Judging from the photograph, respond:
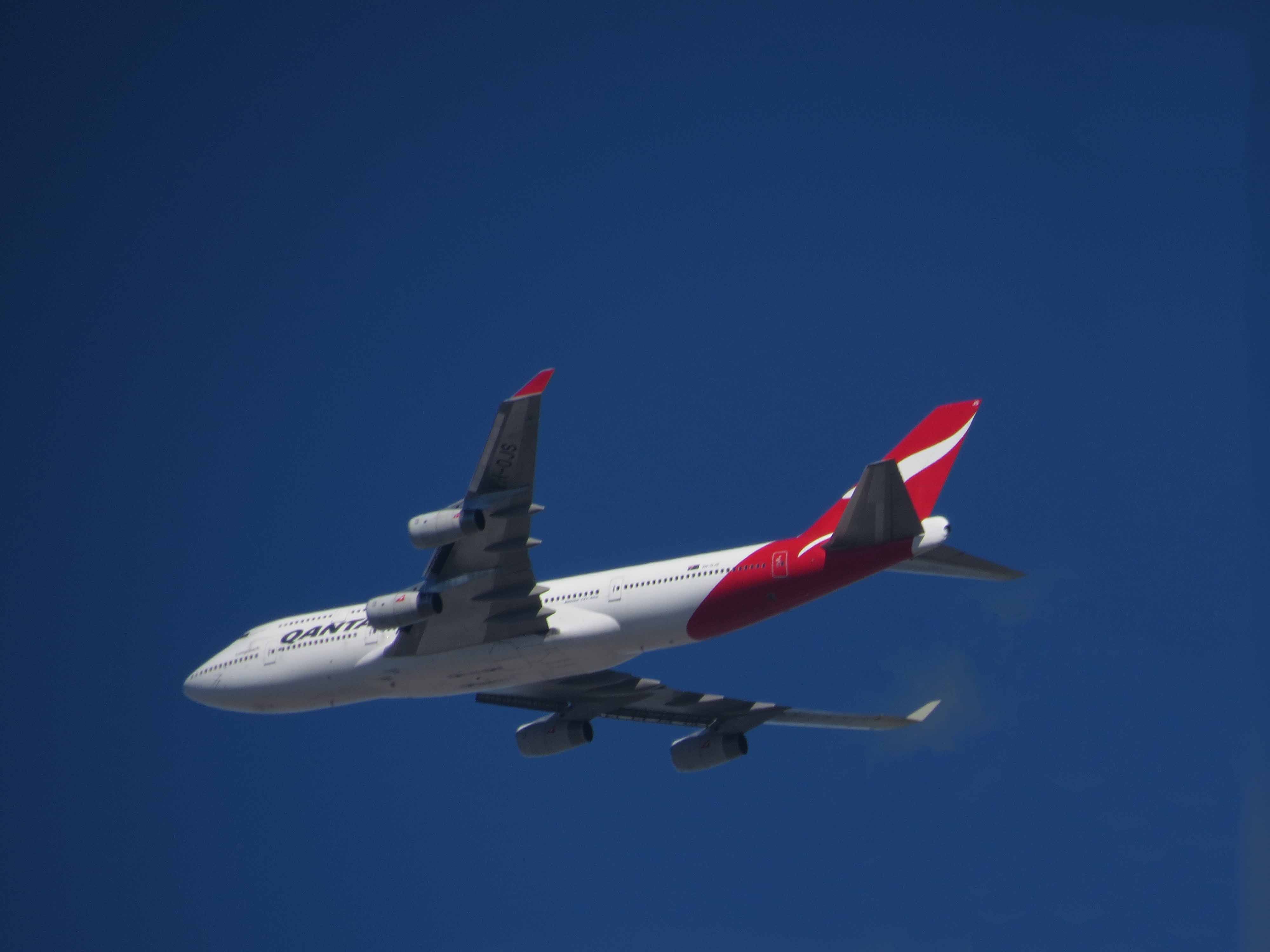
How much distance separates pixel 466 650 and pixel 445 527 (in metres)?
4.85

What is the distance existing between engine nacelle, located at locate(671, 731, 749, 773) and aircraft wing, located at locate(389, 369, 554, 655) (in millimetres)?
9177

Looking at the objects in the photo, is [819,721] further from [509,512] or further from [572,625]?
[509,512]

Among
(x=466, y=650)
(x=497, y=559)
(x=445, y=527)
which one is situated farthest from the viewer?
(x=466, y=650)

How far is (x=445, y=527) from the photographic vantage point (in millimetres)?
32125

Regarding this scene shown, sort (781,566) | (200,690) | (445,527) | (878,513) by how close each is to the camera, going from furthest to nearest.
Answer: (200,690), (781,566), (445,527), (878,513)

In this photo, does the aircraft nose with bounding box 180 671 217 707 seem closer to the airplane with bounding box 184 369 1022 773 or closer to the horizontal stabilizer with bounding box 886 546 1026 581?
the airplane with bounding box 184 369 1022 773

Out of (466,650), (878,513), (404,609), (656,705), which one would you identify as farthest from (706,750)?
(878,513)

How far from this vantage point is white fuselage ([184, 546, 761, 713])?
112ft

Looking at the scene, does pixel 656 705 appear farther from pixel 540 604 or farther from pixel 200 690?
pixel 200 690

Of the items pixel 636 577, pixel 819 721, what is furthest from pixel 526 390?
pixel 819 721

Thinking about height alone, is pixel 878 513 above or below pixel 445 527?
below

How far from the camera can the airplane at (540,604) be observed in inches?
1251

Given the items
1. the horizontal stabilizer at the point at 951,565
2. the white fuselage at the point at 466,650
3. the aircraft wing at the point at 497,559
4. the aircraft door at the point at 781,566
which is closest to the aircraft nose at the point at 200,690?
the white fuselage at the point at 466,650

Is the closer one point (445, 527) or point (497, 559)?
point (445, 527)
